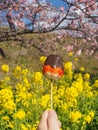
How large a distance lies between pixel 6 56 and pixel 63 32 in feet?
23.3

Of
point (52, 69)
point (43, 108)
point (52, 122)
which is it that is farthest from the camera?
point (43, 108)

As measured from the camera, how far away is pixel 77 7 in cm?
666

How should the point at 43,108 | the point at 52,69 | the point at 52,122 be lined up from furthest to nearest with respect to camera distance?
the point at 43,108, the point at 52,69, the point at 52,122

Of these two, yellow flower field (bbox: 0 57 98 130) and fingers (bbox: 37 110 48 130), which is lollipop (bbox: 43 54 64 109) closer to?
fingers (bbox: 37 110 48 130)

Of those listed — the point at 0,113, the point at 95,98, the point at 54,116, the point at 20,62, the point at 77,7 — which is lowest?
the point at 20,62

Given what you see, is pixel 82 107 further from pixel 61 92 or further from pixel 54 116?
pixel 54 116

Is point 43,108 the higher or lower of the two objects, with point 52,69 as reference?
lower

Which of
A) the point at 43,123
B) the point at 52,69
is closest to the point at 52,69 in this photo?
the point at 52,69

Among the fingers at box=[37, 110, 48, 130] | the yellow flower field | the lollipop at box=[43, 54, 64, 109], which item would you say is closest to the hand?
the fingers at box=[37, 110, 48, 130]

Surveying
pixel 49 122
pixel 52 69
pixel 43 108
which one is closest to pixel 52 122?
pixel 49 122

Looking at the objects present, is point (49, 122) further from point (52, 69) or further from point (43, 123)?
point (52, 69)

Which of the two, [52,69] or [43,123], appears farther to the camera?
[52,69]

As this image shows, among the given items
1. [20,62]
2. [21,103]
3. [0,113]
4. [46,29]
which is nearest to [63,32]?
[46,29]

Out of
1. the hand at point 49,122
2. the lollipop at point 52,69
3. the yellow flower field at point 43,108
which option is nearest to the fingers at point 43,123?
the hand at point 49,122
